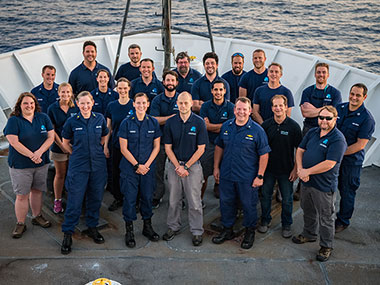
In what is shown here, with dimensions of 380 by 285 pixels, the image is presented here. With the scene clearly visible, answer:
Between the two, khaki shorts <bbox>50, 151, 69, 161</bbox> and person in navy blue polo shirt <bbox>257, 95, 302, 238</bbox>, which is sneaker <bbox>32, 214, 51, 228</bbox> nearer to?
khaki shorts <bbox>50, 151, 69, 161</bbox>

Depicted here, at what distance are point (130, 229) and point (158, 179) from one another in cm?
109

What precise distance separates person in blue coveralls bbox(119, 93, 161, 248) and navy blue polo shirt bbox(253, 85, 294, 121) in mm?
1590

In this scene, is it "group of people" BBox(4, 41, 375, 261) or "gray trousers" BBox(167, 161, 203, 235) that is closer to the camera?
"group of people" BBox(4, 41, 375, 261)

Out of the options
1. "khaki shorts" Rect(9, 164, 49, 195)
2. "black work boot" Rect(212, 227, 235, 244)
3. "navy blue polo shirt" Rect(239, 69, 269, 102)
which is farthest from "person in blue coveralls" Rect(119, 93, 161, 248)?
"navy blue polo shirt" Rect(239, 69, 269, 102)

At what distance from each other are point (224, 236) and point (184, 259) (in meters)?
0.66

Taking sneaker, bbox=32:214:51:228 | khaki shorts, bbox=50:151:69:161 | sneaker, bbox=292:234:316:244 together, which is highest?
khaki shorts, bbox=50:151:69:161

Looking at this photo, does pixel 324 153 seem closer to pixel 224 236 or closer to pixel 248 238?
pixel 248 238

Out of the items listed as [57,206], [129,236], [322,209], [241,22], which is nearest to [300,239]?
[322,209]

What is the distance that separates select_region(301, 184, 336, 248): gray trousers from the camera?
5.12 m

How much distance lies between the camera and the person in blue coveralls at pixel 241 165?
522 centimetres

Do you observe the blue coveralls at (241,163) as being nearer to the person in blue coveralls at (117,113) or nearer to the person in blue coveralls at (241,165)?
the person in blue coveralls at (241,165)

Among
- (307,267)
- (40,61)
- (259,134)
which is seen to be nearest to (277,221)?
(307,267)

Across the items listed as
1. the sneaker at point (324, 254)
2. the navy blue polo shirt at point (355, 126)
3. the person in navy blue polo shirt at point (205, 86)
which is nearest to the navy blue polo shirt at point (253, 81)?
the person in navy blue polo shirt at point (205, 86)

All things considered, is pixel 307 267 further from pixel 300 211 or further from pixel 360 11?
pixel 360 11
